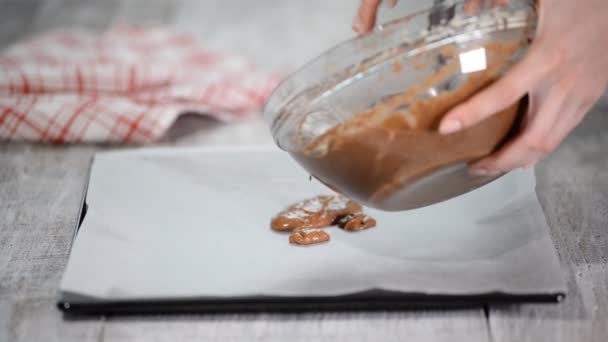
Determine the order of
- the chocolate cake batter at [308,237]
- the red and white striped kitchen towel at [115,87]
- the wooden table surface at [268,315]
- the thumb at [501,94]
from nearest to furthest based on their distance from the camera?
the thumb at [501,94]
the wooden table surface at [268,315]
the chocolate cake batter at [308,237]
the red and white striped kitchen towel at [115,87]

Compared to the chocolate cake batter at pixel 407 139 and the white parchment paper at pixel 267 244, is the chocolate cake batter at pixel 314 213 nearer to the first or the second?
the white parchment paper at pixel 267 244

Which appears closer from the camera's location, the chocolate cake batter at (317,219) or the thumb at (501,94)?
the thumb at (501,94)

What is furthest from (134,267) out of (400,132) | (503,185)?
(503,185)

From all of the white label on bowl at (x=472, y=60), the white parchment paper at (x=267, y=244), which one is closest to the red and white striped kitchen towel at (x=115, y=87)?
the white parchment paper at (x=267, y=244)

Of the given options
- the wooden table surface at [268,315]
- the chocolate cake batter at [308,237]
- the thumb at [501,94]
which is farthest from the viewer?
the chocolate cake batter at [308,237]

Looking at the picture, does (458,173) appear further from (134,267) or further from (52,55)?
(52,55)

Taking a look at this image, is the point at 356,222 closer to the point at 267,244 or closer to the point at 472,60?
the point at 267,244
